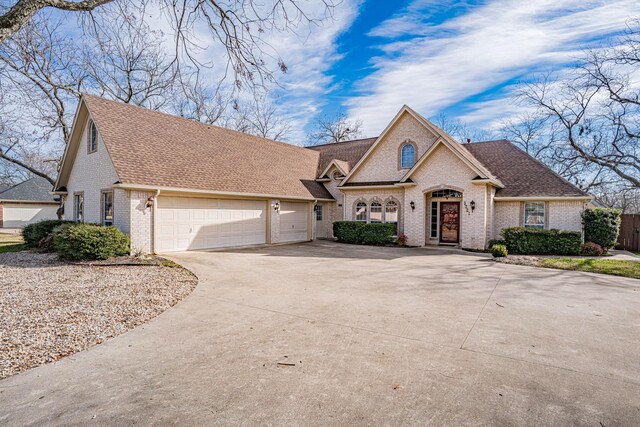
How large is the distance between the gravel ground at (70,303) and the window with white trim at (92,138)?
226 inches

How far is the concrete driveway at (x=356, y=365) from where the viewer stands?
3.09 meters

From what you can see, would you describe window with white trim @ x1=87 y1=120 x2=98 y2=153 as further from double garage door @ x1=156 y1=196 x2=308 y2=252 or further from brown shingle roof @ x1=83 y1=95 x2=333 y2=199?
double garage door @ x1=156 y1=196 x2=308 y2=252

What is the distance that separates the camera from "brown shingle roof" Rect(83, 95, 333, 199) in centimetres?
1291

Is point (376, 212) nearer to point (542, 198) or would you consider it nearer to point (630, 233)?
point (542, 198)

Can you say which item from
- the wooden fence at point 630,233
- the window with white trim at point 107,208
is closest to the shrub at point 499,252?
the wooden fence at point 630,233

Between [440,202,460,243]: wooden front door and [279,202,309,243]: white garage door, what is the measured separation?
7.37 m

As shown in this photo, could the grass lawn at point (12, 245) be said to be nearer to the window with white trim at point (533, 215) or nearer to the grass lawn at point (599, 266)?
the grass lawn at point (599, 266)

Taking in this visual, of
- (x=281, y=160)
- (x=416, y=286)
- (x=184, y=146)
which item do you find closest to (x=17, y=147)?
(x=184, y=146)

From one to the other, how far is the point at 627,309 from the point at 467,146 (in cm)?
1576

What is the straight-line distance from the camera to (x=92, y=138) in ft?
48.0

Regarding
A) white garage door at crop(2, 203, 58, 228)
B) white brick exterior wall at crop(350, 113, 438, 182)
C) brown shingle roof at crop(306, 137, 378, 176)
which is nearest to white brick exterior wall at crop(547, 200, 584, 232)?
white brick exterior wall at crop(350, 113, 438, 182)

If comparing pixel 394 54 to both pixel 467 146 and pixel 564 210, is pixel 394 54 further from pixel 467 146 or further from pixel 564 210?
pixel 467 146

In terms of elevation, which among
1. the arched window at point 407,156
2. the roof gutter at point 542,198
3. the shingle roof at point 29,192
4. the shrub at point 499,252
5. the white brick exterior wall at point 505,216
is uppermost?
the arched window at point 407,156

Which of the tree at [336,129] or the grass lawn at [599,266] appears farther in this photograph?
the tree at [336,129]
